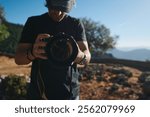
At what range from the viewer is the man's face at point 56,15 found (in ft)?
8.59

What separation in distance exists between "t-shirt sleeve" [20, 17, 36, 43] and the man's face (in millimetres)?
160

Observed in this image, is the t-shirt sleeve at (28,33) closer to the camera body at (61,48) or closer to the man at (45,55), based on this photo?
the man at (45,55)

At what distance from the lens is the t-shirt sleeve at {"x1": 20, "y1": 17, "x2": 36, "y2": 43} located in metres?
2.64

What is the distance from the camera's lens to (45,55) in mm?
2508

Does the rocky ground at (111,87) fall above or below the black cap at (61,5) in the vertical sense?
below

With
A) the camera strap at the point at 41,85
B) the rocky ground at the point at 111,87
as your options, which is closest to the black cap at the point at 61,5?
the camera strap at the point at 41,85

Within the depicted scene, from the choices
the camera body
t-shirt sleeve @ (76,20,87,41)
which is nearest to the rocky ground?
t-shirt sleeve @ (76,20,87,41)

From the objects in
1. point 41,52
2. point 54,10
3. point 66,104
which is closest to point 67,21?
point 54,10

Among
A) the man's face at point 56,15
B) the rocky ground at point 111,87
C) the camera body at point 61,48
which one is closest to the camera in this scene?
the camera body at point 61,48

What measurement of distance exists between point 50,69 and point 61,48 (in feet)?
0.56

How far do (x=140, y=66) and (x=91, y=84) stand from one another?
9.92 m

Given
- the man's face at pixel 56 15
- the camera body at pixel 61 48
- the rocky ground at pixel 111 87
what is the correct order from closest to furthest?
the camera body at pixel 61 48 < the man's face at pixel 56 15 < the rocky ground at pixel 111 87

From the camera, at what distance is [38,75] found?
2.57 m

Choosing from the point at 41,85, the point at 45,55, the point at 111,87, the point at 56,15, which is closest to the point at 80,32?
the point at 56,15
